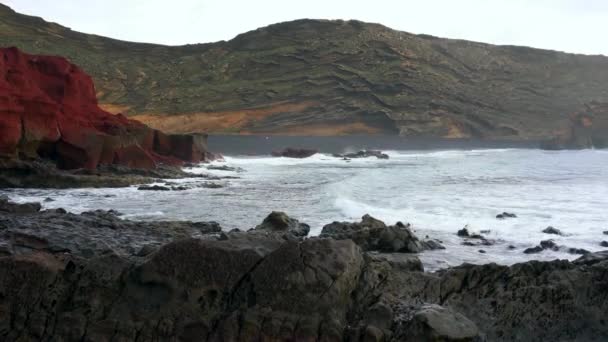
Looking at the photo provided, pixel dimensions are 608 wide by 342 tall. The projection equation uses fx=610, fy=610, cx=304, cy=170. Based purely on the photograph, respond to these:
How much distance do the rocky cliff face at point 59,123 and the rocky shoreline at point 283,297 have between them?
17.8 m

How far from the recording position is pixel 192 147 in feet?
120

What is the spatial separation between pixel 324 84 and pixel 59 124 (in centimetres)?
6192

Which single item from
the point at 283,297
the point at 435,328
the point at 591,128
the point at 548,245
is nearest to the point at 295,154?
the point at 548,245

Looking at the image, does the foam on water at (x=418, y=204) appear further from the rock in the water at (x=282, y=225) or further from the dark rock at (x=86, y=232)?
the dark rock at (x=86, y=232)

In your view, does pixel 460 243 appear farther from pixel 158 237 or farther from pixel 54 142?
pixel 54 142

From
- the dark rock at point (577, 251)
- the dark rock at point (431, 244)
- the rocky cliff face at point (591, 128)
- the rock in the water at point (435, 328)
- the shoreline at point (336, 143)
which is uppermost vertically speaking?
the rocky cliff face at point (591, 128)

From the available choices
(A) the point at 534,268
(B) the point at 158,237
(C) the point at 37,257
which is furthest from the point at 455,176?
(C) the point at 37,257

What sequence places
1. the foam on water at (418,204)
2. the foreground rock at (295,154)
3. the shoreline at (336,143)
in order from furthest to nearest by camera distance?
the shoreline at (336,143)
the foreground rock at (295,154)
the foam on water at (418,204)

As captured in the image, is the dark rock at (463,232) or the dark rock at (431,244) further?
the dark rock at (463,232)

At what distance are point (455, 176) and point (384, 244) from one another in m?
20.6

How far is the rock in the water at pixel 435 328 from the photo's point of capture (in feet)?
18.4

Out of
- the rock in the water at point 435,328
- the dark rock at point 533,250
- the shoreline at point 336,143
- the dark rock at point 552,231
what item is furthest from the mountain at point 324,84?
the rock in the water at point 435,328

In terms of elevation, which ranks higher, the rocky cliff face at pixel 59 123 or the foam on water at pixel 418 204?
the rocky cliff face at pixel 59 123

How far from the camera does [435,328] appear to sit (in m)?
5.60
